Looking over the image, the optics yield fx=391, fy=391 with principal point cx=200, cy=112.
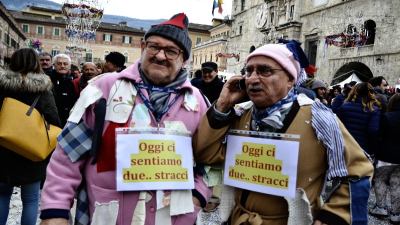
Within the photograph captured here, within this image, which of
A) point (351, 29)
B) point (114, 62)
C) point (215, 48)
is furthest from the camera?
point (215, 48)

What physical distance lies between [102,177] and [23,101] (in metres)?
1.86

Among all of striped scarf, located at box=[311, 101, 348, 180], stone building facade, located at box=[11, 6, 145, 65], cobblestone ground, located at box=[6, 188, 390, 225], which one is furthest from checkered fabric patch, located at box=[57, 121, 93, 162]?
stone building facade, located at box=[11, 6, 145, 65]


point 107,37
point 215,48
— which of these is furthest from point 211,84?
point 107,37

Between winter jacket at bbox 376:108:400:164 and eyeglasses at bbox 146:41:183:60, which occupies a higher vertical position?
eyeglasses at bbox 146:41:183:60

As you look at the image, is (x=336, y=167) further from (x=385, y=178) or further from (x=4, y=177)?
(x=385, y=178)

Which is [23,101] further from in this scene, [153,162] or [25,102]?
[153,162]

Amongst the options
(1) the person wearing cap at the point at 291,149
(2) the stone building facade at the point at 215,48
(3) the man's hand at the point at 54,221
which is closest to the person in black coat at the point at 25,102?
(3) the man's hand at the point at 54,221

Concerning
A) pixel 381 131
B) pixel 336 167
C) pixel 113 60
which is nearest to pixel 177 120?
pixel 336 167

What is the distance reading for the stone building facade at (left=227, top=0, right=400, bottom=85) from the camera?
22056 mm

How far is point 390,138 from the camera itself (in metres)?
5.79

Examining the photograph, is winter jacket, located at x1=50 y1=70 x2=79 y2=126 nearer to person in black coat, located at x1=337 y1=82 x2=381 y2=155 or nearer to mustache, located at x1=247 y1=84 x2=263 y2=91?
person in black coat, located at x1=337 y1=82 x2=381 y2=155

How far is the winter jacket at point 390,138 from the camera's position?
5.71 meters

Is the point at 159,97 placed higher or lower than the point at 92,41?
lower

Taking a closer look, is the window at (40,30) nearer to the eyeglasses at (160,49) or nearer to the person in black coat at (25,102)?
the person in black coat at (25,102)
